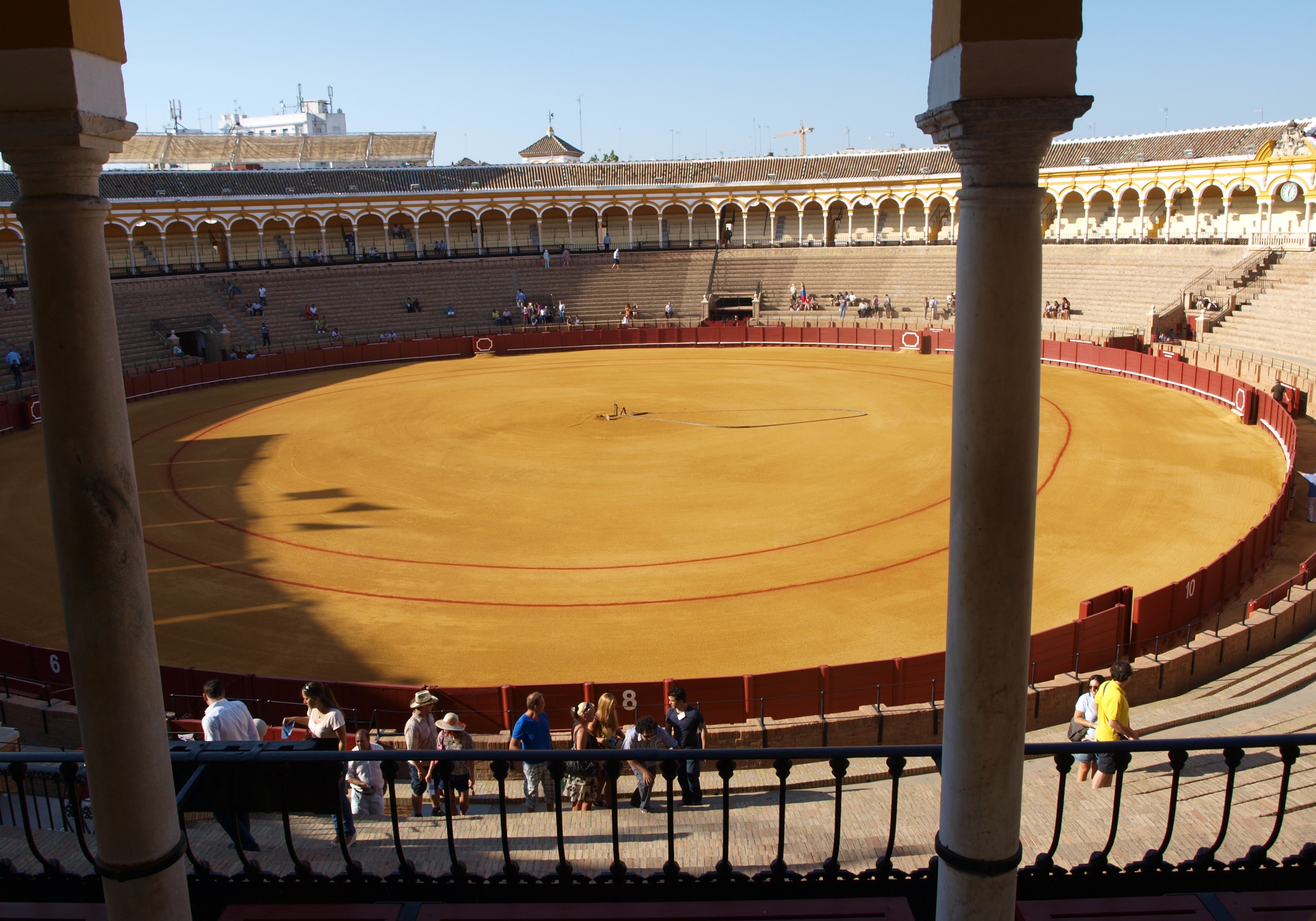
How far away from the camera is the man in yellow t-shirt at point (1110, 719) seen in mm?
9000

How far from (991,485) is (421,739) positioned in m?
6.16

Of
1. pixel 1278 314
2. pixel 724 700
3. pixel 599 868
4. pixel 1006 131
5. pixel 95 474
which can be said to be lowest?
pixel 724 700

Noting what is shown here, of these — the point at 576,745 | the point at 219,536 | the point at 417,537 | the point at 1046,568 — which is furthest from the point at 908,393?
the point at 576,745

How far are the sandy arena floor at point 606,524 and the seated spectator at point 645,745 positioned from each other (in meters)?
3.98

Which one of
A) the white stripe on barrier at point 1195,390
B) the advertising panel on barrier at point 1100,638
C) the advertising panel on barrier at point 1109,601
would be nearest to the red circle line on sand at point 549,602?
the advertising panel on barrier at point 1109,601

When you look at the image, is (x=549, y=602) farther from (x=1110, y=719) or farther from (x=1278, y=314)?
(x=1278, y=314)

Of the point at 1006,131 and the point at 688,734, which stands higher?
the point at 1006,131

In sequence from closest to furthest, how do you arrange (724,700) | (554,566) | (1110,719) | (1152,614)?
(1110,719)
(724,700)
(1152,614)
(554,566)

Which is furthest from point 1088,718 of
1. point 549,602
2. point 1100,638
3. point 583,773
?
point 549,602

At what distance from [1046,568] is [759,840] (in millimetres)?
11020

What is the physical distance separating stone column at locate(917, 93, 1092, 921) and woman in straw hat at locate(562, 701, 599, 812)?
14.8 ft

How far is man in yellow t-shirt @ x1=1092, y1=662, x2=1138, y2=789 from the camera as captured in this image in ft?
29.5

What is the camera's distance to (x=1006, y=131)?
3.95m

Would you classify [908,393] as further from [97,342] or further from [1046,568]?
[97,342]
